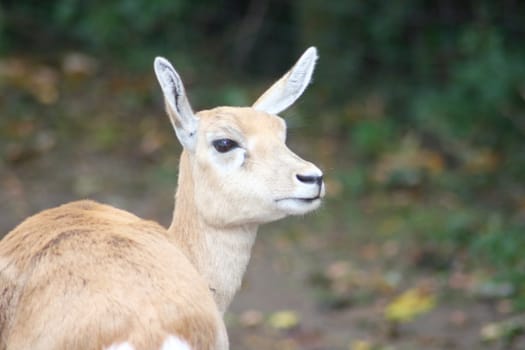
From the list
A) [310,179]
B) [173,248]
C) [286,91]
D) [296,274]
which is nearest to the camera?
[173,248]

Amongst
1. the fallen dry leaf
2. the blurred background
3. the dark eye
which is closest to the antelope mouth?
the dark eye

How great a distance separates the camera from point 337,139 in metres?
10.8

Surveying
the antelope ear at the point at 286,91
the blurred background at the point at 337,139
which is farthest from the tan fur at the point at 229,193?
the blurred background at the point at 337,139

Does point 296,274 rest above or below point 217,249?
above

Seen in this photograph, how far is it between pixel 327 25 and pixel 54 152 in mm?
2417

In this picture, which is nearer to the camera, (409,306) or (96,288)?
(96,288)

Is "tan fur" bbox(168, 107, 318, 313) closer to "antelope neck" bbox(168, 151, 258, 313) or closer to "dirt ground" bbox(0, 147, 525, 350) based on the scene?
"antelope neck" bbox(168, 151, 258, 313)

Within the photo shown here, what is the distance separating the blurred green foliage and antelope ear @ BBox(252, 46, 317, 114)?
3.04 meters

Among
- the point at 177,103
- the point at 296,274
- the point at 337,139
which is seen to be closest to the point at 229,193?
the point at 177,103

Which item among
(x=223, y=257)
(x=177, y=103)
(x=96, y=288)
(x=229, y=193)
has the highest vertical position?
(x=177, y=103)

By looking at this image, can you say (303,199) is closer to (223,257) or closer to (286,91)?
(223,257)

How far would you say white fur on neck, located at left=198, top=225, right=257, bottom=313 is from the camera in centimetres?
537

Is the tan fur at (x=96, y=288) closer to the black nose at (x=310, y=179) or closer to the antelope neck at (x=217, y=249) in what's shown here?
the antelope neck at (x=217, y=249)

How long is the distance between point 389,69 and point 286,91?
5.52m
